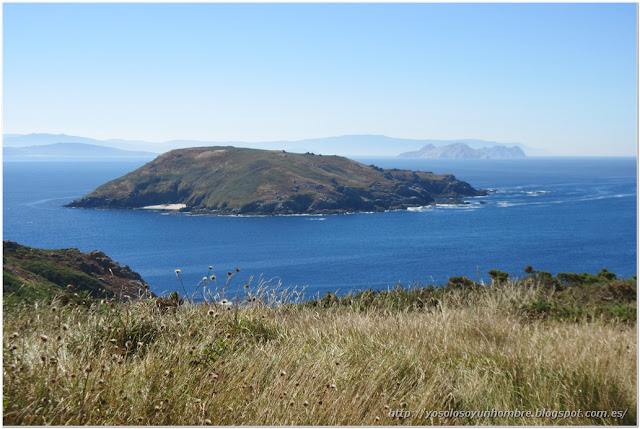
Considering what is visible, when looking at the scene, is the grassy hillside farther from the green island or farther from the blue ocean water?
the green island

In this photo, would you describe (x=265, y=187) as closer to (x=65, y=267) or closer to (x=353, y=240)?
(x=353, y=240)

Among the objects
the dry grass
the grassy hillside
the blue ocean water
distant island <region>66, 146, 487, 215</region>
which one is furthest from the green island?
distant island <region>66, 146, 487, 215</region>

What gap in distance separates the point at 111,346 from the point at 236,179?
14440 centimetres

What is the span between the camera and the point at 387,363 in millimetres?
5133

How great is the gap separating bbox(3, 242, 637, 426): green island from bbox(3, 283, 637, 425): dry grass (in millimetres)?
15

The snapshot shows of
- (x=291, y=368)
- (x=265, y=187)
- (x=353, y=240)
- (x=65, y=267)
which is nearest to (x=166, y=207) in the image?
(x=265, y=187)

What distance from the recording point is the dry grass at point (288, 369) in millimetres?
3836

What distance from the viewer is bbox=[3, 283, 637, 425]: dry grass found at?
12.6ft

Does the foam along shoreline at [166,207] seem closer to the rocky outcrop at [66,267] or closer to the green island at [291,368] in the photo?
the rocky outcrop at [66,267]

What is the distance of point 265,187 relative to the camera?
141125 millimetres

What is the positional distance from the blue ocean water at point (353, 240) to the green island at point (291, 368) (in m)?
43.6

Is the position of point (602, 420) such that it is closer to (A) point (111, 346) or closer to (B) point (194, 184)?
(A) point (111, 346)

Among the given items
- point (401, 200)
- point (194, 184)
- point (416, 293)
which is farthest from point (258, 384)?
point (194, 184)

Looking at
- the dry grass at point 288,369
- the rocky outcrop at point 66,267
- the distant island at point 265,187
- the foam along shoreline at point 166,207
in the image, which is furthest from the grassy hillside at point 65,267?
the foam along shoreline at point 166,207
